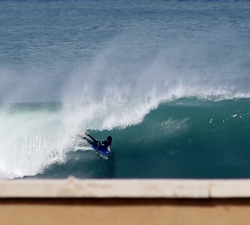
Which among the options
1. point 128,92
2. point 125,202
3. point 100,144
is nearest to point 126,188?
point 125,202

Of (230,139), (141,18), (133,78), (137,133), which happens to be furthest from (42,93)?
(141,18)

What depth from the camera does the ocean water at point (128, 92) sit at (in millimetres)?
15422

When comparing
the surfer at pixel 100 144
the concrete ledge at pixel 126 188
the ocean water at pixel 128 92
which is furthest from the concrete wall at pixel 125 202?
the surfer at pixel 100 144

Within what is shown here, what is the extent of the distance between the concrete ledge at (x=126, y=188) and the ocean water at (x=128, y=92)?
32.2 feet

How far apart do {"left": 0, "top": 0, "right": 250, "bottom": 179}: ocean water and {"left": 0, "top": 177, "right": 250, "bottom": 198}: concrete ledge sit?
32.2ft

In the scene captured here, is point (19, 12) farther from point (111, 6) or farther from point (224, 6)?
point (224, 6)

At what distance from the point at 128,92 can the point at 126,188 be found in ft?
57.6

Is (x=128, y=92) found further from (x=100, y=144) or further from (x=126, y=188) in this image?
(x=126, y=188)

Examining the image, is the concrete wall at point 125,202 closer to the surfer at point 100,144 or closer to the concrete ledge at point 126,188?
the concrete ledge at point 126,188

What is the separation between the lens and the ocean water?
50.6 feet

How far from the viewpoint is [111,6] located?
45375 mm

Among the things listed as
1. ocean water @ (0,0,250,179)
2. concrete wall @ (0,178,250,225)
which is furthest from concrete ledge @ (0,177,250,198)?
ocean water @ (0,0,250,179)

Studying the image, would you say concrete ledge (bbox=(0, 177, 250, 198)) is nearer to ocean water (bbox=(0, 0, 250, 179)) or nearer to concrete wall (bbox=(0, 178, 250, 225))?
concrete wall (bbox=(0, 178, 250, 225))

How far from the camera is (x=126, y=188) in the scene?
474 cm
